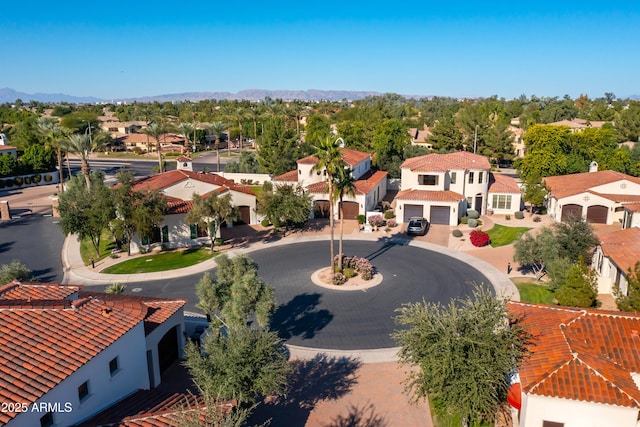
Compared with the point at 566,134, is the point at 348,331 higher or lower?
lower

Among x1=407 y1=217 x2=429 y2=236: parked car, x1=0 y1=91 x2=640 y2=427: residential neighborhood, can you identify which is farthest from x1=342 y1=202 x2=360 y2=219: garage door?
x1=407 y1=217 x2=429 y2=236: parked car

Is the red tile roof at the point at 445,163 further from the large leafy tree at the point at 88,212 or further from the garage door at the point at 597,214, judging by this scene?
the large leafy tree at the point at 88,212

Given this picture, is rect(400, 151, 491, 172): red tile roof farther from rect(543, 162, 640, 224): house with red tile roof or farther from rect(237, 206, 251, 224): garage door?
rect(237, 206, 251, 224): garage door

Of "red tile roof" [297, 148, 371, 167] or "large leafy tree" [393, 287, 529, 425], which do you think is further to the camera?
"red tile roof" [297, 148, 371, 167]

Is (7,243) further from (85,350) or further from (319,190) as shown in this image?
(85,350)

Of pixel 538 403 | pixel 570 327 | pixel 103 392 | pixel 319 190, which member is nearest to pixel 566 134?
pixel 319 190

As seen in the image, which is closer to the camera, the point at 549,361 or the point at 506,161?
the point at 549,361

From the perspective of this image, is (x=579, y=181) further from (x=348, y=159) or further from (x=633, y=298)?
(x=633, y=298)
